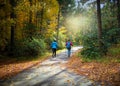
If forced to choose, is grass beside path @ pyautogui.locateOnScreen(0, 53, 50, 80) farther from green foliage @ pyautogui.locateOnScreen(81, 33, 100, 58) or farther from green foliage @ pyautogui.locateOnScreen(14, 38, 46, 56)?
green foliage @ pyautogui.locateOnScreen(81, 33, 100, 58)

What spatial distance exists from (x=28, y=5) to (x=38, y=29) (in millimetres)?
3834

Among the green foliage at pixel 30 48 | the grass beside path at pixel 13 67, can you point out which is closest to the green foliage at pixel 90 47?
the grass beside path at pixel 13 67

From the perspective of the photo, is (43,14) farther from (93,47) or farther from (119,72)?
(119,72)

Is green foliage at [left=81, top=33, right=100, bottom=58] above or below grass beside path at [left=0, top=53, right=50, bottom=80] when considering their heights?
above

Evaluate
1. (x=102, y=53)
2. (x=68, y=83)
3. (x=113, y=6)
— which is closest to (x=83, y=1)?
(x=113, y=6)

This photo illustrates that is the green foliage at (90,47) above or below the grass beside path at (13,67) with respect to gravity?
above

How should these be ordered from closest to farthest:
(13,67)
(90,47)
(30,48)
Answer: (13,67) → (90,47) → (30,48)

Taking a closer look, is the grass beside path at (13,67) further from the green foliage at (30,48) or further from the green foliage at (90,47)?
the green foliage at (90,47)

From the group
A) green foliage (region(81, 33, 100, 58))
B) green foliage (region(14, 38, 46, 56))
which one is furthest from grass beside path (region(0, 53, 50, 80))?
green foliage (region(81, 33, 100, 58))

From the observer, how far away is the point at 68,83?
1025 cm

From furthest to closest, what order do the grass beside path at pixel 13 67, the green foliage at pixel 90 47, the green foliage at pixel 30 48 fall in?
the green foliage at pixel 30 48 < the green foliage at pixel 90 47 < the grass beside path at pixel 13 67

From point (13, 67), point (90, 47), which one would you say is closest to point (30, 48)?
point (13, 67)

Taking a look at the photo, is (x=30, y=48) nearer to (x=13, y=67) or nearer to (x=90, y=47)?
(x=13, y=67)

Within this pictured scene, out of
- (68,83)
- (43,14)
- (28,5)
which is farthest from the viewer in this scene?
(43,14)
